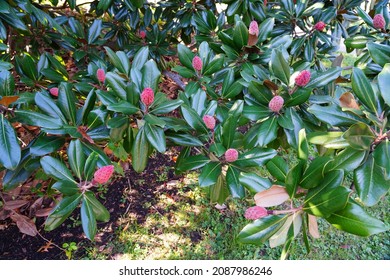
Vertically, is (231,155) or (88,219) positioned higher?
(231,155)

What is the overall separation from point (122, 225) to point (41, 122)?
4.79 feet

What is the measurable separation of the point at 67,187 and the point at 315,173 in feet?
1.91

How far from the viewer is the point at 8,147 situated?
868mm

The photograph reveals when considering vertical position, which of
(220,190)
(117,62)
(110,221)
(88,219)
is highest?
(117,62)

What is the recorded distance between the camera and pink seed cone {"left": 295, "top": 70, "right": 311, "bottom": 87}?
3.06 ft

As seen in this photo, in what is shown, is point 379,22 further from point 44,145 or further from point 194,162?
point 44,145

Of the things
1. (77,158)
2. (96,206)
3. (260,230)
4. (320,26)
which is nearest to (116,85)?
(77,158)

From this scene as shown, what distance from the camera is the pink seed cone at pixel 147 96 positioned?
2.92 ft

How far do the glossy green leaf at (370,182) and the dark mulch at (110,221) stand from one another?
1.71 metres

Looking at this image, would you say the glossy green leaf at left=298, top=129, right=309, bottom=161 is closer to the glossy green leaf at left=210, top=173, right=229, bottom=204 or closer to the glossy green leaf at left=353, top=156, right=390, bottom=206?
the glossy green leaf at left=353, top=156, right=390, bottom=206

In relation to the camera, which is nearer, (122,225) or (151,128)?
(151,128)
